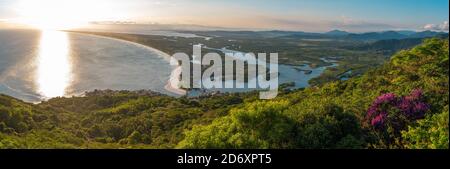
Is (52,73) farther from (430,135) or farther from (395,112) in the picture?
(430,135)

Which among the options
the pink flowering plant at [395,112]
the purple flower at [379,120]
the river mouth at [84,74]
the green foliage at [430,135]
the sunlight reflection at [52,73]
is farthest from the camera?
the river mouth at [84,74]

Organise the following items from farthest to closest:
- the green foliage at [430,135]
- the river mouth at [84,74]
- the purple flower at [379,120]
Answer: the river mouth at [84,74]
the purple flower at [379,120]
the green foliage at [430,135]

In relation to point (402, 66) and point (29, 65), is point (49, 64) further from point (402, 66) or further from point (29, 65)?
point (402, 66)

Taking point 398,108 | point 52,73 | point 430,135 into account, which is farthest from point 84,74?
point 430,135

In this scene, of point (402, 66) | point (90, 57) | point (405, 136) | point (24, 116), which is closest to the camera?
point (405, 136)

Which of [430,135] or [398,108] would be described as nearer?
[430,135]

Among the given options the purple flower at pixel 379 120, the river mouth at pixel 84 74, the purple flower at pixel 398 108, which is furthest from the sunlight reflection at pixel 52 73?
the purple flower at pixel 379 120

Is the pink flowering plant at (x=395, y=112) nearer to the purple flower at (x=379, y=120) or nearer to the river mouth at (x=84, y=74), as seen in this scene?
the purple flower at (x=379, y=120)

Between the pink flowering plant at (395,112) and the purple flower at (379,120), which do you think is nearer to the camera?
the pink flowering plant at (395,112)

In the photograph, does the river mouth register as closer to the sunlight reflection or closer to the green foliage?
the sunlight reflection

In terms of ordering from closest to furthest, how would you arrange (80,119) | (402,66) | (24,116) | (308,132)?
(308,132), (402,66), (24,116), (80,119)

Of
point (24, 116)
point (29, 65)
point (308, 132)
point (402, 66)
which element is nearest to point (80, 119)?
point (24, 116)
